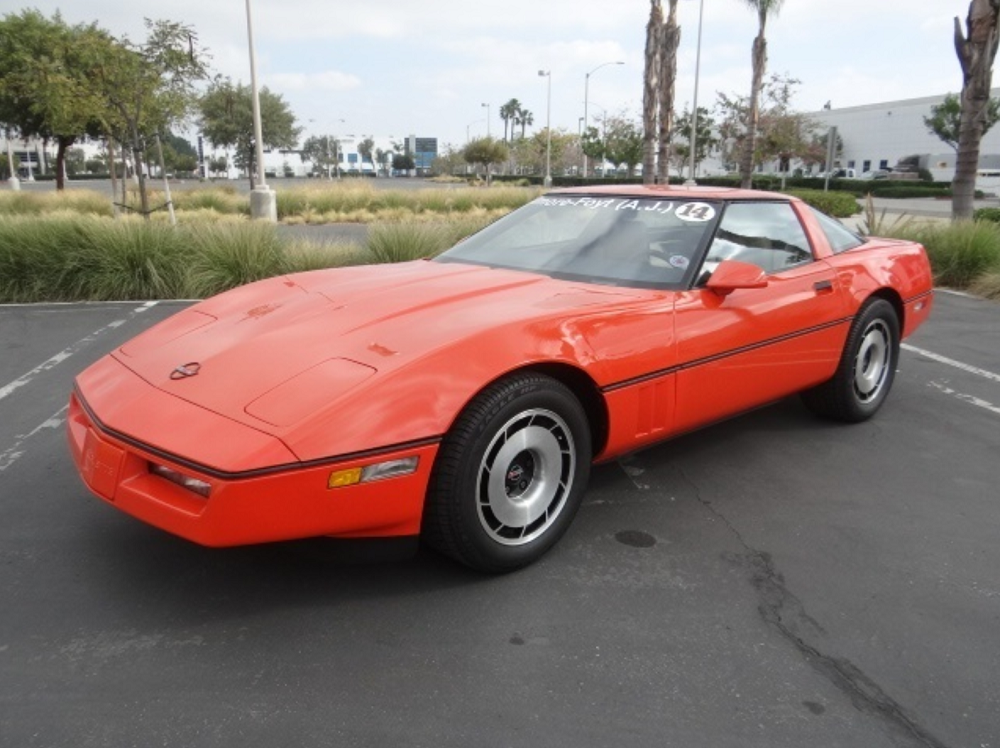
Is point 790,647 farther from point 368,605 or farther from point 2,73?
point 2,73

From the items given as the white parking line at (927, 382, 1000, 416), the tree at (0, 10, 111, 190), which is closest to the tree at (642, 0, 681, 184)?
the tree at (0, 10, 111, 190)

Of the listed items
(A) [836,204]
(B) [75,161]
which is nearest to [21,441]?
(A) [836,204]

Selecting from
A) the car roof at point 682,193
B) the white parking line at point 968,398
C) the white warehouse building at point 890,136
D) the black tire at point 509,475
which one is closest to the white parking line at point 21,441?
the black tire at point 509,475

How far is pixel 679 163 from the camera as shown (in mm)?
58688

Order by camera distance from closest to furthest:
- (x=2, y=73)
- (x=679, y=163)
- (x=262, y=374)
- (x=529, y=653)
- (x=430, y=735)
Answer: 1. (x=430, y=735)
2. (x=529, y=653)
3. (x=262, y=374)
4. (x=2, y=73)
5. (x=679, y=163)

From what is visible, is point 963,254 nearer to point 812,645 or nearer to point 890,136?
point 812,645

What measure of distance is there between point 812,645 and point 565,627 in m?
0.75

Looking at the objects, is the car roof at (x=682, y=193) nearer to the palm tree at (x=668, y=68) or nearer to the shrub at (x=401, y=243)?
the shrub at (x=401, y=243)

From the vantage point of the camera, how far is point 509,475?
8.89 feet

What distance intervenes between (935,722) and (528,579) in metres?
1.26

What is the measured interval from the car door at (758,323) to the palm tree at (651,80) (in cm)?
2337

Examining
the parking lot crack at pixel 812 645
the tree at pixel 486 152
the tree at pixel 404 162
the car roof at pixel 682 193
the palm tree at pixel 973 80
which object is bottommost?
the parking lot crack at pixel 812 645

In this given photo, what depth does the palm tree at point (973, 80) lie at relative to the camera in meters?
11.3

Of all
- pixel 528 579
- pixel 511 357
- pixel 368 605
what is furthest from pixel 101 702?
pixel 511 357
